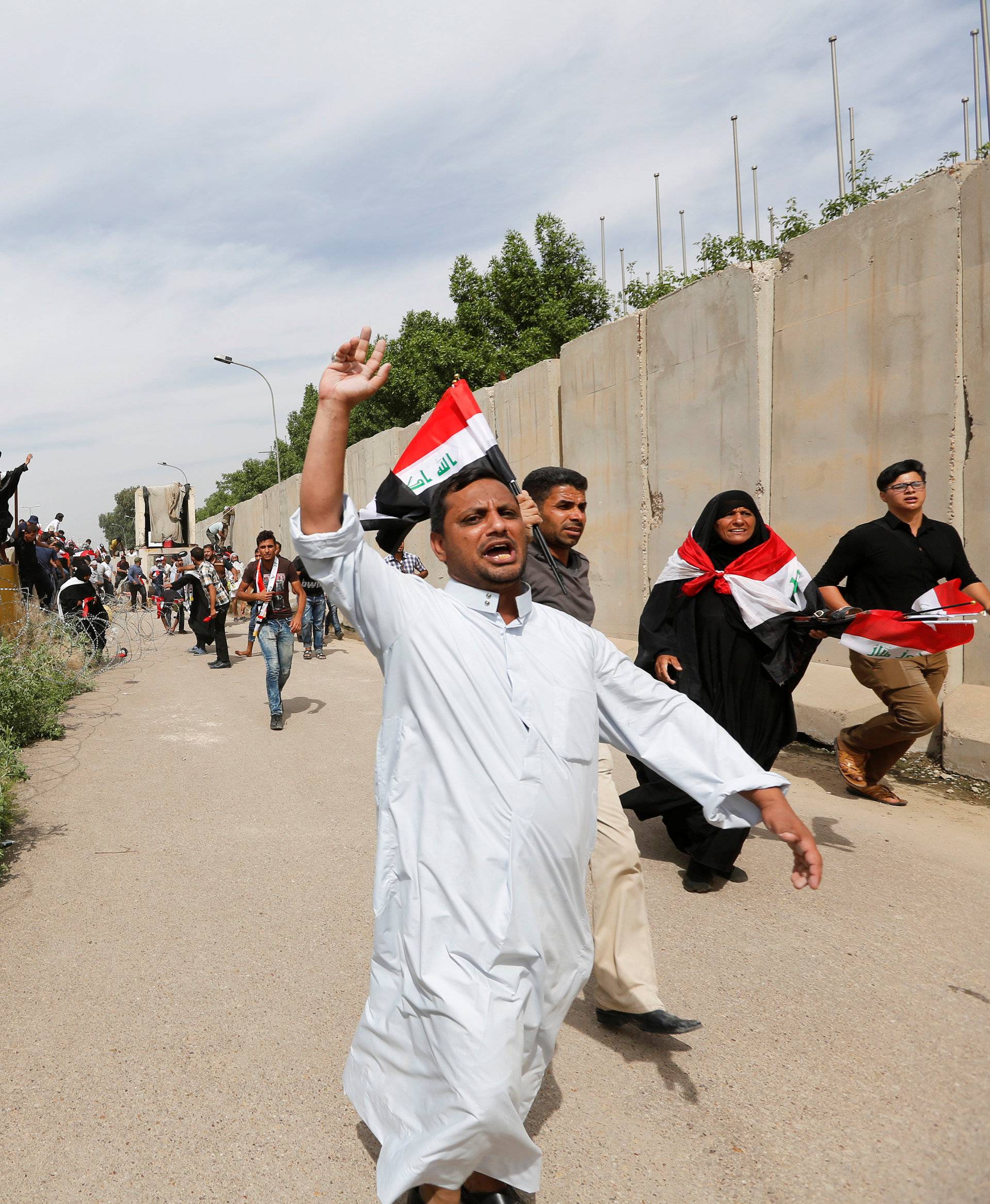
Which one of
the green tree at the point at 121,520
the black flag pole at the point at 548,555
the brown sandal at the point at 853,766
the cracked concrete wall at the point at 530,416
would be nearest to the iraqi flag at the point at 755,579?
the black flag pole at the point at 548,555

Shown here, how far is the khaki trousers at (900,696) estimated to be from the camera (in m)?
5.54

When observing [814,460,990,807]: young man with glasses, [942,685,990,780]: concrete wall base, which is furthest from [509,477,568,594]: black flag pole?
[942,685,990,780]: concrete wall base

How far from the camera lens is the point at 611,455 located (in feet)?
38.3

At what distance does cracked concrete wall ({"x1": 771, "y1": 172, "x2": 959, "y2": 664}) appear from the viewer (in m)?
6.95

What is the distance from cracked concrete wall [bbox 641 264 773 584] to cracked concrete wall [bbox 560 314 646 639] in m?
0.28

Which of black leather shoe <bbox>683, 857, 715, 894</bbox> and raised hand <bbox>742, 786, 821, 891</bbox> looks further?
black leather shoe <bbox>683, 857, 715, 894</bbox>

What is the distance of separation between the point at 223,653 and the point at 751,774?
11958 millimetres

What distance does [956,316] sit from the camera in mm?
6816

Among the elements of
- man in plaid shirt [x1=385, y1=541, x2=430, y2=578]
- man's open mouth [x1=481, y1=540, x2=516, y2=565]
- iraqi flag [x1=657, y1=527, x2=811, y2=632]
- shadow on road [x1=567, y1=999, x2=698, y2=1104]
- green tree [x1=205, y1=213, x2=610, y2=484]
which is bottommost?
shadow on road [x1=567, y1=999, x2=698, y2=1104]

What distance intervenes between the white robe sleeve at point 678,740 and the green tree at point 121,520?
13355cm

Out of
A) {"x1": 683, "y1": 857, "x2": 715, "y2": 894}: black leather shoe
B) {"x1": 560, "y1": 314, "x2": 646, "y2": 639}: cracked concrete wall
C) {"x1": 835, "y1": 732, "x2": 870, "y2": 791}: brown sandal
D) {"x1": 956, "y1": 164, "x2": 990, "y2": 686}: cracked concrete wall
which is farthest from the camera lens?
{"x1": 560, "y1": 314, "x2": 646, "y2": 639}: cracked concrete wall

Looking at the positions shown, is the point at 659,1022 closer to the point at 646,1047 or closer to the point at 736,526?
the point at 646,1047

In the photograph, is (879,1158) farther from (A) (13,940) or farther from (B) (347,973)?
(A) (13,940)

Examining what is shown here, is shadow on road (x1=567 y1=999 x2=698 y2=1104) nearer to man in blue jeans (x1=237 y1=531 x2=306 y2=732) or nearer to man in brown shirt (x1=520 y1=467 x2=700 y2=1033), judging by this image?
man in brown shirt (x1=520 y1=467 x2=700 y2=1033)
